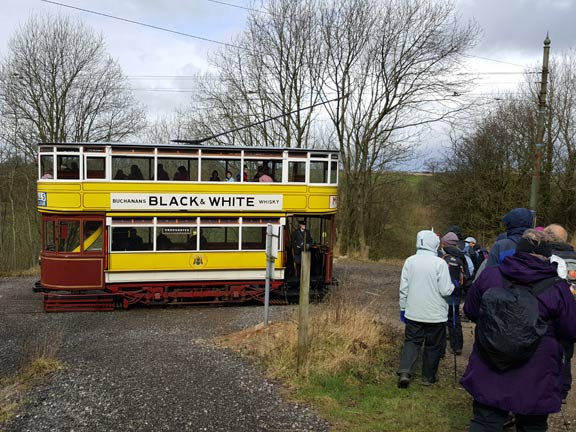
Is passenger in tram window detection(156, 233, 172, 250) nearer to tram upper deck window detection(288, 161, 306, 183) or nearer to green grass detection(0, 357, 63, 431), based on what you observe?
tram upper deck window detection(288, 161, 306, 183)

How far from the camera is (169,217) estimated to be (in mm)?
11992

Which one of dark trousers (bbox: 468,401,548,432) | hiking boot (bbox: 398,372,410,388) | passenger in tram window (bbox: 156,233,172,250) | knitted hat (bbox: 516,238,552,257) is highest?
knitted hat (bbox: 516,238,552,257)

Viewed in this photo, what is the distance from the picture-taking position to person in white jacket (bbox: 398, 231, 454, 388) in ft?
18.5

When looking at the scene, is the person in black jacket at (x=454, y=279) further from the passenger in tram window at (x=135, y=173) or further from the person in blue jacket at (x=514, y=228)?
the passenger in tram window at (x=135, y=173)

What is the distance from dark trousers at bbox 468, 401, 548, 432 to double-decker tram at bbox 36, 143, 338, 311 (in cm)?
916

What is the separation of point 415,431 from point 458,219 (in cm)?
2237

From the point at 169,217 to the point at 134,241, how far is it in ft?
3.20

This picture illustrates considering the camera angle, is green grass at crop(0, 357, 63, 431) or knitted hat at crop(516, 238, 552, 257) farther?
green grass at crop(0, 357, 63, 431)

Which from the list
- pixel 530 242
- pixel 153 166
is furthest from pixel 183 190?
pixel 530 242

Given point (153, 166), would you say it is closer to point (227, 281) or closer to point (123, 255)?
point (123, 255)

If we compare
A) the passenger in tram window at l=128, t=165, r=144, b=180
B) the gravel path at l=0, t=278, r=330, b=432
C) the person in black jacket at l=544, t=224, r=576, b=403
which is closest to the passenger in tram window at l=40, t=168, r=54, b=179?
the passenger in tram window at l=128, t=165, r=144, b=180

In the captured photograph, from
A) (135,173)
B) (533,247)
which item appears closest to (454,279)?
(533,247)

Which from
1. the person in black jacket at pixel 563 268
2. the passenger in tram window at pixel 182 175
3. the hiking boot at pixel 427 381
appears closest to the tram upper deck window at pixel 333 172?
the passenger in tram window at pixel 182 175

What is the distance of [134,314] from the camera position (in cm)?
1166
